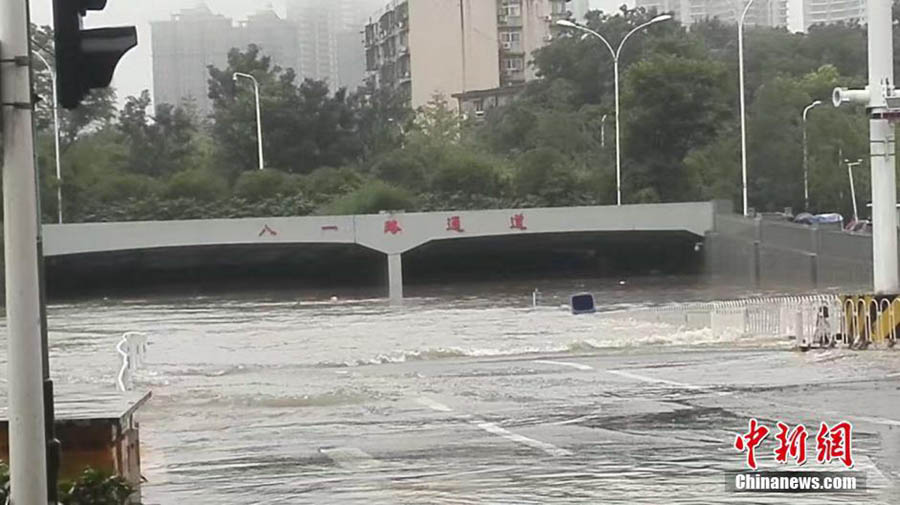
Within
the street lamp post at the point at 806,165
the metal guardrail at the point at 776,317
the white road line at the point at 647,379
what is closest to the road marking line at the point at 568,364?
the white road line at the point at 647,379

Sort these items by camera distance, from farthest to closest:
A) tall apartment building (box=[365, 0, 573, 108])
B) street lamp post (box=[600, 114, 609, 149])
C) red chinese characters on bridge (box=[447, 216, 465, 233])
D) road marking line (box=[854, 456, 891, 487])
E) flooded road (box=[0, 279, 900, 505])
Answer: tall apartment building (box=[365, 0, 573, 108]), street lamp post (box=[600, 114, 609, 149]), red chinese characters on bridge (box=[447, 216, 465, 233]), flooded road (box=[0, 279, 900, 505]), road marking line (box=[854, 456, 891, 487])

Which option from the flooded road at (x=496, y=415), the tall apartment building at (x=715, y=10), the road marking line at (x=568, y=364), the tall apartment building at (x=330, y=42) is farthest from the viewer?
the tall apartment building at (x=715, y=10)

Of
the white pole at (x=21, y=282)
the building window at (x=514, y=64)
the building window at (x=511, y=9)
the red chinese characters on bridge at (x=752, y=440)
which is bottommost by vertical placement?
the red chinese characters on bridge at (x=752, y=440)

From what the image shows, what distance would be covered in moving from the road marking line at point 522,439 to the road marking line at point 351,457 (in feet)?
4.57

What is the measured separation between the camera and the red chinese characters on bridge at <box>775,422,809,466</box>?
34.6 ft

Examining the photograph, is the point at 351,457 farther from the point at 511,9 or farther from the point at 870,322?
the point at 511,9

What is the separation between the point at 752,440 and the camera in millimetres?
11695

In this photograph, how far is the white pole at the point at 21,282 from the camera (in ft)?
21.5

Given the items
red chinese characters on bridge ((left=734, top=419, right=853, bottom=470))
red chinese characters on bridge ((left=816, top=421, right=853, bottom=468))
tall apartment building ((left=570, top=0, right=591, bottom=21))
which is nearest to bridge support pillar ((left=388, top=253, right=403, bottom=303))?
red chinese characters on bridge ((left=734, top=419, right=853, bottom=470))

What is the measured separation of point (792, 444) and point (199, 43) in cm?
11372

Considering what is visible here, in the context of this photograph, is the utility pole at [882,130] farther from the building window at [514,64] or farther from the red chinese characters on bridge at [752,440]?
the building window at [514,64]

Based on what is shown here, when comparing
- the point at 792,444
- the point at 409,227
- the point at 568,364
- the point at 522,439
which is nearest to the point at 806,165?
the point at 409,227

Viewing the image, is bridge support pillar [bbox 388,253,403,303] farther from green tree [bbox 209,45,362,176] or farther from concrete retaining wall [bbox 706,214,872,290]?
green tree [bbox 209,45,362,176]

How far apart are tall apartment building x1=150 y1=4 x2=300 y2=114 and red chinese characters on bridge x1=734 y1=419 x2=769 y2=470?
108m
